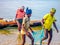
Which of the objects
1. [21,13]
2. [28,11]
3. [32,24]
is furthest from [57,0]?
[28,11]

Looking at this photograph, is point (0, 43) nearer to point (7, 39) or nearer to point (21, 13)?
point (7, 39)

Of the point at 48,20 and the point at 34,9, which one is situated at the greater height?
the point at 48,20

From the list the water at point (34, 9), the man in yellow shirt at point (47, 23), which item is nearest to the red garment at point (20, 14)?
the man in yellow shirt at point (47, 23)

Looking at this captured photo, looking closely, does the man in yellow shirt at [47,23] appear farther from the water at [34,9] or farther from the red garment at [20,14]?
the water at [34,9]

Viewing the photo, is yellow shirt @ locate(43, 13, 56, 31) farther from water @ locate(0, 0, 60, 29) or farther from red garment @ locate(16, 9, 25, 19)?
water @ locate(0, 0, 60, 29)

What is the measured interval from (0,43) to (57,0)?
77.0ft

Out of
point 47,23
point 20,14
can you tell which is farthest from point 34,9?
point 47,23

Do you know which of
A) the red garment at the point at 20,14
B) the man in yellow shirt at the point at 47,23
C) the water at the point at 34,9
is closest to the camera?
the man in yellow shirt at the point at 47,23

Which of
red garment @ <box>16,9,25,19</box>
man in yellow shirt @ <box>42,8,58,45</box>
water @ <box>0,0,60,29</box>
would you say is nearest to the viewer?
man in yellow shirt @ <box>42,8,58,45</box>

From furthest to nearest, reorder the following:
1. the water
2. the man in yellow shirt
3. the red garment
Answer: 1. the water
2. the red garment
3. the man in yellow shirt

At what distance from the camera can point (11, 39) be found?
11.0 meters

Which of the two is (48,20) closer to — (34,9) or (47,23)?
(47,23)

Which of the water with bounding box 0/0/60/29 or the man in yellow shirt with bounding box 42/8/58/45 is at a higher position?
the man in yellow shirt with bounding box 42/8/58/45

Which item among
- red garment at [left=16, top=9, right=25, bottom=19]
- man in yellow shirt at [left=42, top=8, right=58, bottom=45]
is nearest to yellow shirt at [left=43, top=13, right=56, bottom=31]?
man in yellow shirt at [left=42, top=8, right=58, bottom=45]
